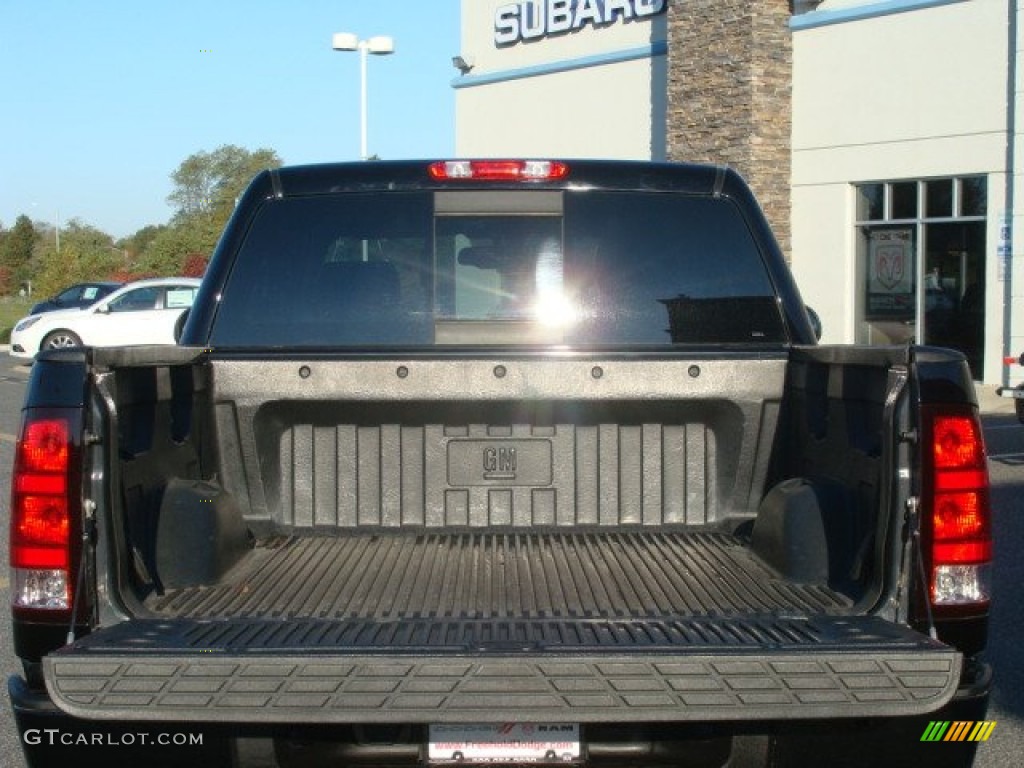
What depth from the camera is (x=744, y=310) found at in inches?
180

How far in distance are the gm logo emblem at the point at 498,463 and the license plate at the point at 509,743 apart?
1.33m

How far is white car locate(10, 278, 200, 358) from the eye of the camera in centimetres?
2628

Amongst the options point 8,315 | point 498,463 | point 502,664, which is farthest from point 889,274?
point 8,315

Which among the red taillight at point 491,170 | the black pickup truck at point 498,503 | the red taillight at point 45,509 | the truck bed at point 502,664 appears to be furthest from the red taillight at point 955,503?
the red taillight at point 45,509

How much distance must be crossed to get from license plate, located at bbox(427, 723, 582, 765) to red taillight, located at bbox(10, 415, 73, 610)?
98 cm

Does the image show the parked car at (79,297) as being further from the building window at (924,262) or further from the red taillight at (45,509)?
the red taillight at (45,509)

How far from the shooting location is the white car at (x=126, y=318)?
26.3 meters

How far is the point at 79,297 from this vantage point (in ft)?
105

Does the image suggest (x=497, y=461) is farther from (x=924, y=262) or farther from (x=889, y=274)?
(x=889, y=274)

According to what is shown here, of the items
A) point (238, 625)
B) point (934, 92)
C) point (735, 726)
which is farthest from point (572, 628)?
point (934, 92)

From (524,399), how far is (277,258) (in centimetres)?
105

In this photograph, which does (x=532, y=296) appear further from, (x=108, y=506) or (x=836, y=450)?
(x=108, y=506)

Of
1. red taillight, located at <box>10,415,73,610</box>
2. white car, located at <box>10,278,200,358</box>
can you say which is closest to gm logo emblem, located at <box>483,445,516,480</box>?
red taillight, located at <box>10,415,73,610</box>

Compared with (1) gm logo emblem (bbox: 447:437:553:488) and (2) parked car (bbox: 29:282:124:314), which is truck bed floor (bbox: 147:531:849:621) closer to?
(1) gm logo emblem (bbox: 447:437:553:488)
